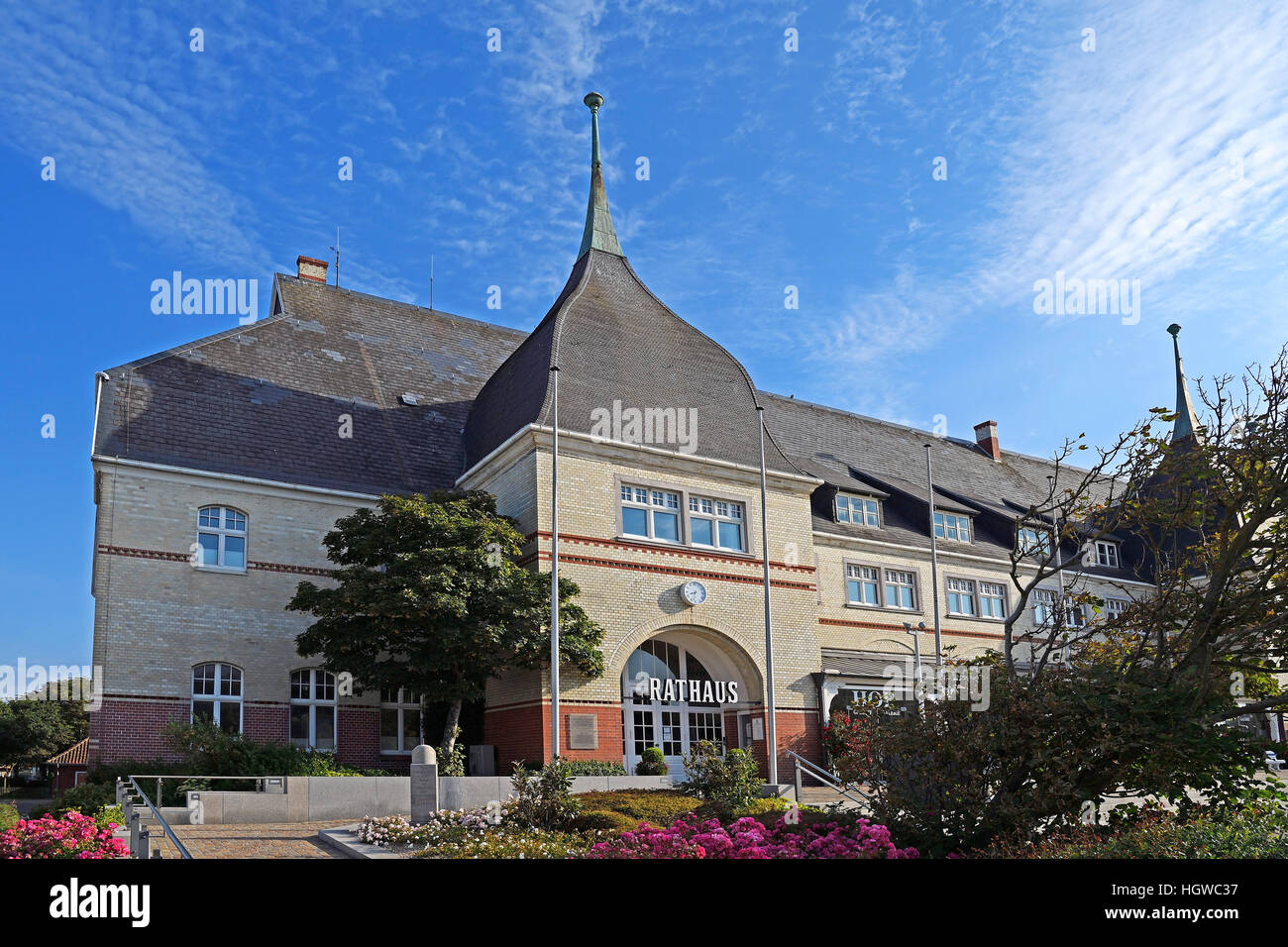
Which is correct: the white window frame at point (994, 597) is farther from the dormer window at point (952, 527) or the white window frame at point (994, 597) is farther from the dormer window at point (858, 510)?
the dormer window at point (858, 510)

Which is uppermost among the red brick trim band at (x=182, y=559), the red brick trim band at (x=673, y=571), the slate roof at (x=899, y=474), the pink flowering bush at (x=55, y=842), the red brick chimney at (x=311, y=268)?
the red brick chimney at (x=311, y=268)

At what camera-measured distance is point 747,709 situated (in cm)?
2847

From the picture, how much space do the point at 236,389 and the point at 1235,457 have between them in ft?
77.3

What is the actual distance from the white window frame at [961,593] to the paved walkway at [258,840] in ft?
76.7

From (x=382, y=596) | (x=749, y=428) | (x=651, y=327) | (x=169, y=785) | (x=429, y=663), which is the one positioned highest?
(x=651, y=327)

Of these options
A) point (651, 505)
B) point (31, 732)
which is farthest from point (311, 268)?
point (31, 732)

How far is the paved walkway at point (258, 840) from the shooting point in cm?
1424

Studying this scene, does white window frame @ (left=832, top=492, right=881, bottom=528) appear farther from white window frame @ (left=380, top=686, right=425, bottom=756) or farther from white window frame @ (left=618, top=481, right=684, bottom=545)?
white window frame @ (left=380, top=686, right=425, bottom=756)

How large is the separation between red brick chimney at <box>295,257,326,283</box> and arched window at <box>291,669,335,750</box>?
562 inches

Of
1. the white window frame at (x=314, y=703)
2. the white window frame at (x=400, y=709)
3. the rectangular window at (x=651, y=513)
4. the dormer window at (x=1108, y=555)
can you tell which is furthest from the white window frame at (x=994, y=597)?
the white window frame at (x=314, y=703)

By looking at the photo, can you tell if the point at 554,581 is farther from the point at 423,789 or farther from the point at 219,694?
the point at 219,694
